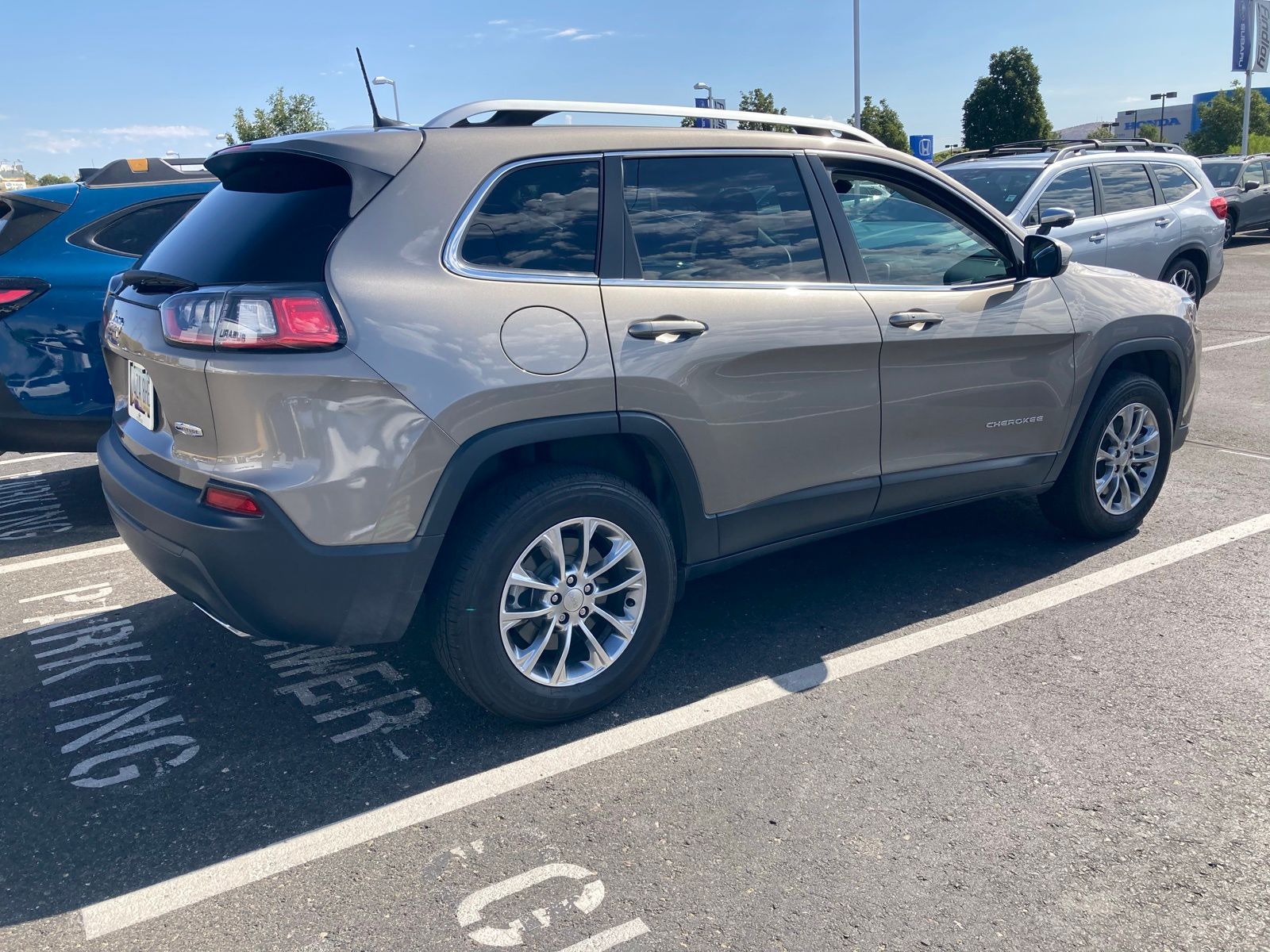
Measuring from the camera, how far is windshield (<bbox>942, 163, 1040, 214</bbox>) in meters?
8.72

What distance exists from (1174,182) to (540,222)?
29.6 ft

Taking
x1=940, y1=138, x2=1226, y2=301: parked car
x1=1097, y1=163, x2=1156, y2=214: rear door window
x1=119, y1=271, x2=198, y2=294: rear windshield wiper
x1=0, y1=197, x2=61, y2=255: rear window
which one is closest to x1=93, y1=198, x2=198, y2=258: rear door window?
x1=0, y1=197, x2=61, y2=255: rear window

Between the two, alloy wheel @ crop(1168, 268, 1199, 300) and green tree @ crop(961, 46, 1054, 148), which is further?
green tree @ crop(961, 46, 1054, 148)

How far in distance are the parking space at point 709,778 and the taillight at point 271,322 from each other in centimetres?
123

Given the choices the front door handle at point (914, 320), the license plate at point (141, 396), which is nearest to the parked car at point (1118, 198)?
the front door handle at point (914, 320)

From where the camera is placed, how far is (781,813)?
285 centimetres

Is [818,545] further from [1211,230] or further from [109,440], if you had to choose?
[1211,230]

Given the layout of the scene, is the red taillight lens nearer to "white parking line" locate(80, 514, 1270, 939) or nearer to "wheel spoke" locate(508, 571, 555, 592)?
"wheel spoke" locate(508, 571, 555, 592)

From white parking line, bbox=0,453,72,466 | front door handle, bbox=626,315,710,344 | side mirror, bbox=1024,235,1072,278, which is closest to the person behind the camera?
front door handle, bbox=626,315,710,344

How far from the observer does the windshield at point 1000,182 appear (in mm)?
8719

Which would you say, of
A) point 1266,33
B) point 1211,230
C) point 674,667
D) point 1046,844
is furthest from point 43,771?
point 1266,33

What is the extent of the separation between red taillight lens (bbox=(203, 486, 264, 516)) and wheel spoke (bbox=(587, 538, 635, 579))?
1002 millimetres

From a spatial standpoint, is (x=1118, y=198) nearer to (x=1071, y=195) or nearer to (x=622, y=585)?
(x=1071, y=195)

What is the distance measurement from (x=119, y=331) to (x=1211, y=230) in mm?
10133
